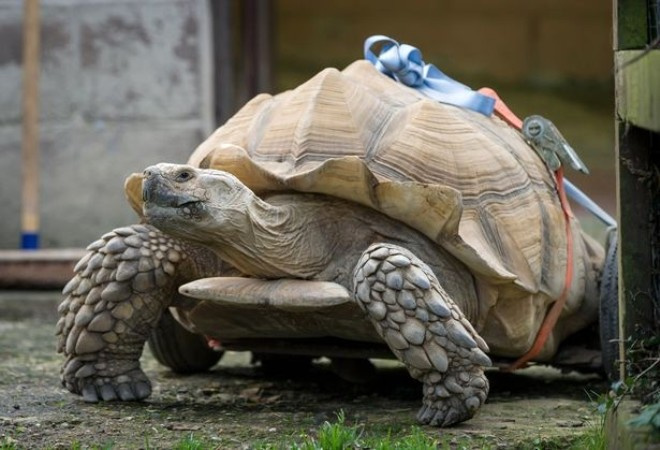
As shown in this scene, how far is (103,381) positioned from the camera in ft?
13.2

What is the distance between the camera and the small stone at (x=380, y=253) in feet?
11.8

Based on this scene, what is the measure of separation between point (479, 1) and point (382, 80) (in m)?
7.55

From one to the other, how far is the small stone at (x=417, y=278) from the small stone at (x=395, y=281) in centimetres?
3

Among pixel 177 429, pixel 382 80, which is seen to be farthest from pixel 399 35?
pixel 177 429

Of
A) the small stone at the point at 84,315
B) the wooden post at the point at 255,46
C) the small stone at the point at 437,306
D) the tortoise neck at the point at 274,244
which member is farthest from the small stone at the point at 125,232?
the wooden post at the point at 255,46

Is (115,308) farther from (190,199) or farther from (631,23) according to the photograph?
(631,23)

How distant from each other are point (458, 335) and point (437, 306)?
97mm

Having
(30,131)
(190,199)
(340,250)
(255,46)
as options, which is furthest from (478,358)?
(255,46)

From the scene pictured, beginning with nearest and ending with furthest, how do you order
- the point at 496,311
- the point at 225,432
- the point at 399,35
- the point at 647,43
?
the point at 647,43
the point at 225,432
the point at 496,311
the point at 399,35

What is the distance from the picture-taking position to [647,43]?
3.26 m

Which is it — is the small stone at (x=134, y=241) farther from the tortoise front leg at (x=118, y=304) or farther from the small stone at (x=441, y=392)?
the small stone at (x=441, y=392)

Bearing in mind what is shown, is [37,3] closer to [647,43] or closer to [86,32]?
[86,32]

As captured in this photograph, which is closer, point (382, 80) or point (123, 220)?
point (382, 80)

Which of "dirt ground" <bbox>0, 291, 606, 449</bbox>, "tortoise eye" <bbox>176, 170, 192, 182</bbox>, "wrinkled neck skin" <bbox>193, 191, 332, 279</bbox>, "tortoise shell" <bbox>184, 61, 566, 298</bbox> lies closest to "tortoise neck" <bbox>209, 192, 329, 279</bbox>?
"wrinkled neck skin" <bbox>193, 191, 332, 279</bbox>
